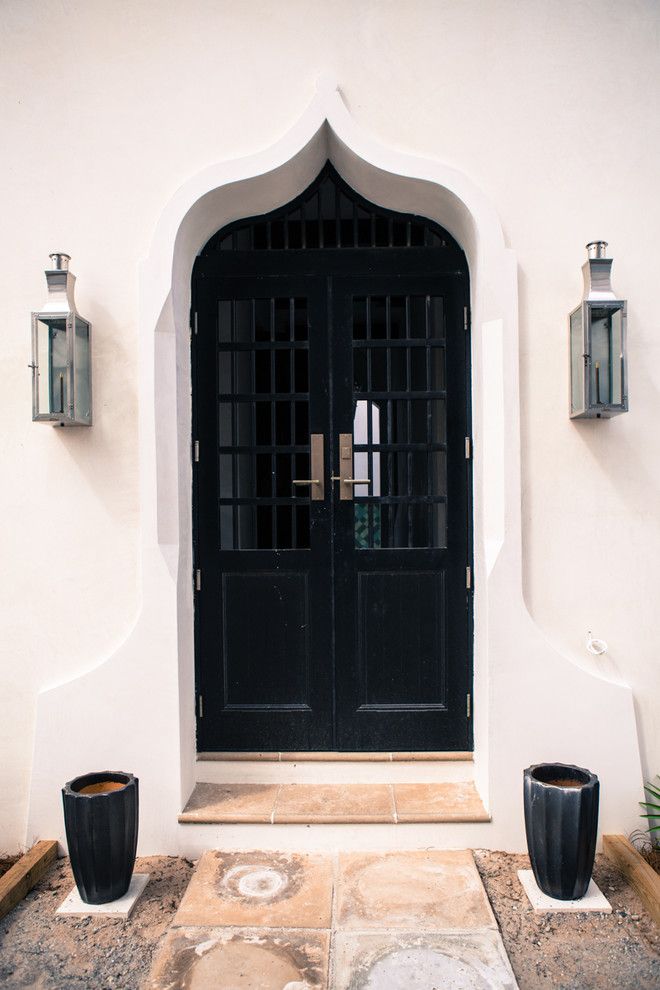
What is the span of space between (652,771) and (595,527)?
1.21 meters

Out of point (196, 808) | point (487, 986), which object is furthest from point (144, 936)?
point (487, 986)

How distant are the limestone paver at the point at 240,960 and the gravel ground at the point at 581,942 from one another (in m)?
0.75

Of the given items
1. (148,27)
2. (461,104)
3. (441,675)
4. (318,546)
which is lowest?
(441,675)

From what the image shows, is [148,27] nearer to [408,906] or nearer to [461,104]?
[461,104]

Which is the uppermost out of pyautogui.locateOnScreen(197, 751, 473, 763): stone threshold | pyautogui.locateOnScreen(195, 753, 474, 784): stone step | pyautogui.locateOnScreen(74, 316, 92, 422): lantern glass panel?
pyautogui.locateOnScreen(74, 316, 92, 422): lantern glass panel

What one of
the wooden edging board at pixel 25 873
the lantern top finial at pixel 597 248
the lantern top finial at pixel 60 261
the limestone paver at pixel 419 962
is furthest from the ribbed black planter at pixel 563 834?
the lantern top finial at pixel 60 261

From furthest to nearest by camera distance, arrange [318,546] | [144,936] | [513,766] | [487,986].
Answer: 1. [318,546]
2. [513,766]
3. [144,936]
4. [487,986]

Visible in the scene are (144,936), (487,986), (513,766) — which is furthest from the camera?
(513,766)

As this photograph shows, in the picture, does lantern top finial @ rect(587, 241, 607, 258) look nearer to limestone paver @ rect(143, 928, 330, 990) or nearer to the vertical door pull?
the vertical door pull

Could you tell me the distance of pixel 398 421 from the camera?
12.4 feet

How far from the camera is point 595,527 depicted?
11.5ft

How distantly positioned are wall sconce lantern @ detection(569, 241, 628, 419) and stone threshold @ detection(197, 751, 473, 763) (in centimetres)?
187

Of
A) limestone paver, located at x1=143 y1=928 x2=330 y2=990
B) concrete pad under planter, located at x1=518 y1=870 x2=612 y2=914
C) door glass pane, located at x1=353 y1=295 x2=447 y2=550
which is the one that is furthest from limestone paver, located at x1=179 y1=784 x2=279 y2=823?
door glass pane, located at x1=353 y1=295 x2=447 y2=550

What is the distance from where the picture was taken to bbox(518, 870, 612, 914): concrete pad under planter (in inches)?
114
